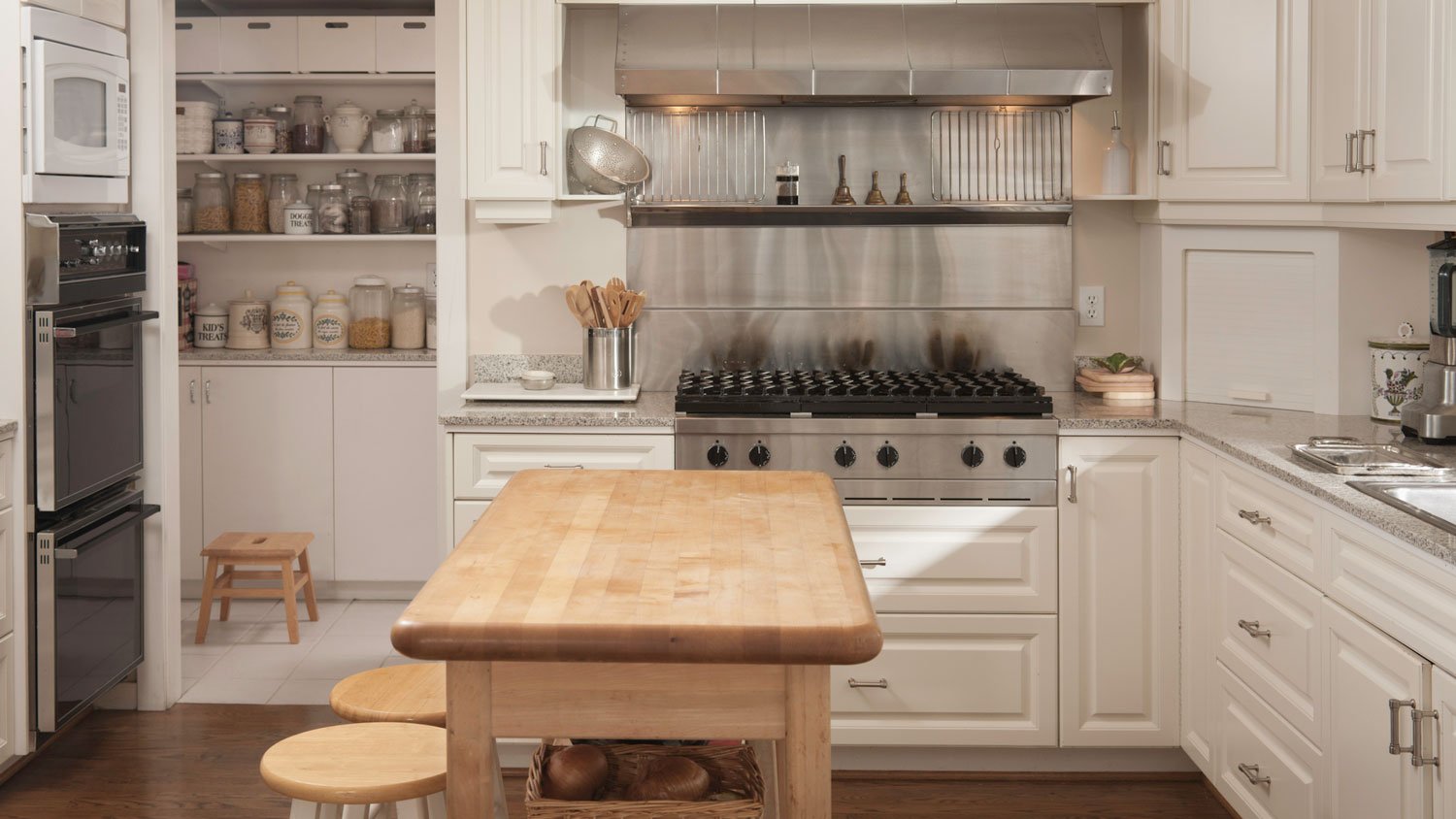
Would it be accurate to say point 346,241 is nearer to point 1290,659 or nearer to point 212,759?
point 212,759

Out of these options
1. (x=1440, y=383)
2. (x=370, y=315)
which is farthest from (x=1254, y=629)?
(x=370, y=315)

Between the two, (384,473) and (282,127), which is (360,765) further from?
(282,127)

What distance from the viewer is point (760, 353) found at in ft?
13.8

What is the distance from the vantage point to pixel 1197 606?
3469 mm

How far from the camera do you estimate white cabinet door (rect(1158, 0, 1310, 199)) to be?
11.5 feet

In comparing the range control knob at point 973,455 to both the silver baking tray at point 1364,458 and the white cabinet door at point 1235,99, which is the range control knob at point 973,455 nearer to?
the silver baking tray at point 1364,458

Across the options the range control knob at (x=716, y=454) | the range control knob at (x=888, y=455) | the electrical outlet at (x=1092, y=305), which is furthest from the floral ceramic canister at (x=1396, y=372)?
the range control knob at (x=716, y=454)

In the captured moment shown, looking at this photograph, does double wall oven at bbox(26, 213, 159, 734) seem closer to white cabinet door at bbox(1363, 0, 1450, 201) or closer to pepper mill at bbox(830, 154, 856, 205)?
pepper mill at bbox(830, 154, 856, 205)

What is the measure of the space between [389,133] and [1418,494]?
3777mm

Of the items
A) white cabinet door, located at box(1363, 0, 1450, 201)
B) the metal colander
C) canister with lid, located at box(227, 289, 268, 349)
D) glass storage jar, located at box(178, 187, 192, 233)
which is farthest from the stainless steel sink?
glass storage jar, located at box(178, 187, 192, 233)

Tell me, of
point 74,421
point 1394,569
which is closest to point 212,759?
point 74,421

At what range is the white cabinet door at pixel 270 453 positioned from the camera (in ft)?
16.8

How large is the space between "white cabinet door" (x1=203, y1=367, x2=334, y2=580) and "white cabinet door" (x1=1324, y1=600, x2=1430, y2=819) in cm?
362

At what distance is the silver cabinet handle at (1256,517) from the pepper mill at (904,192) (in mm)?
1394
